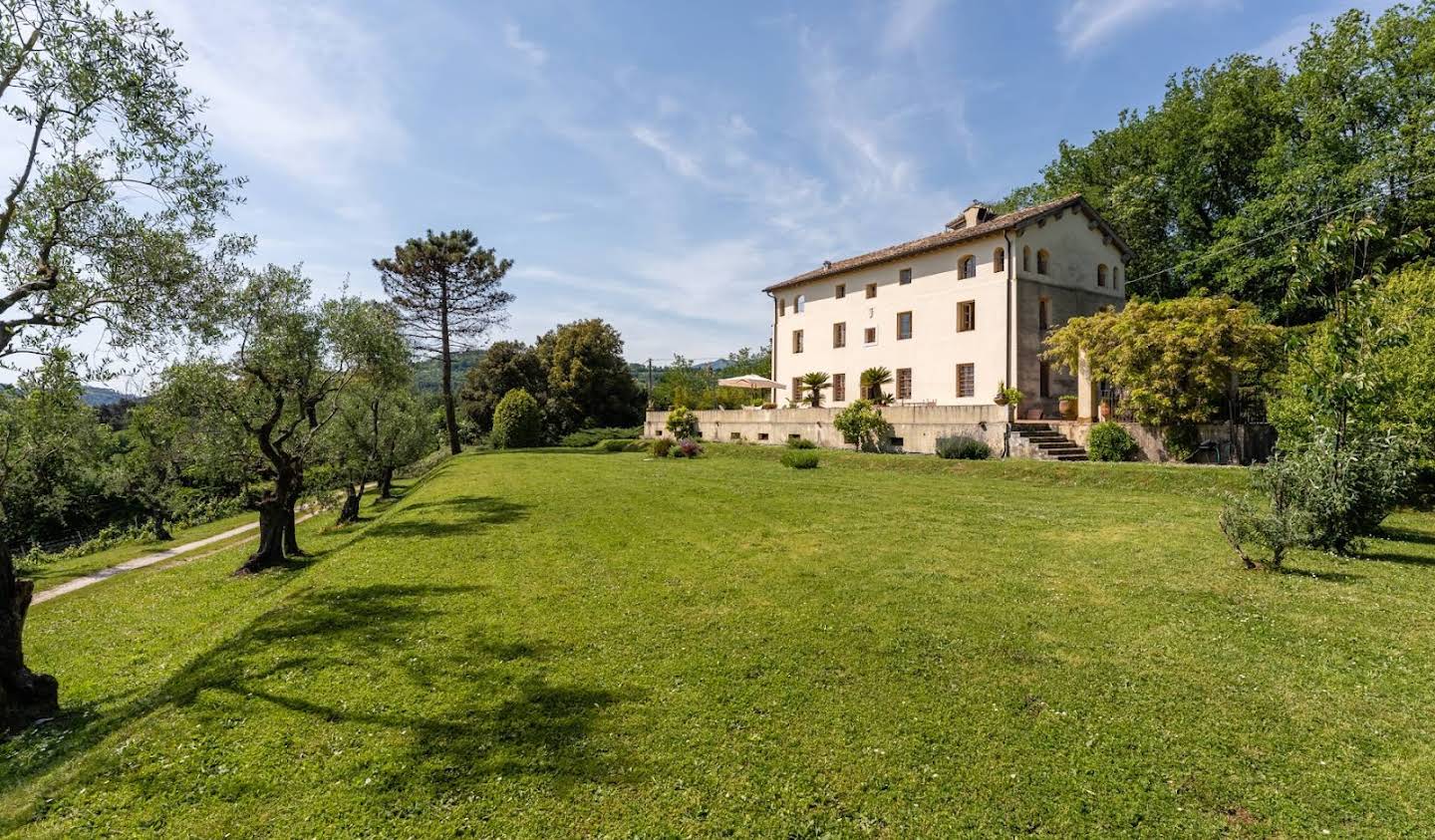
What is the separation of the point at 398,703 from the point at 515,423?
32345mm

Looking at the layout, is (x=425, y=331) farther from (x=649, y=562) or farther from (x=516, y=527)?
(x=649, y=562)

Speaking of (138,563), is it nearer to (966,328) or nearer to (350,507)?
(350,507)

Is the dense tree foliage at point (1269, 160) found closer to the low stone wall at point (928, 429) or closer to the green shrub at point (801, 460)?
the low stone wall at point (928, 429)

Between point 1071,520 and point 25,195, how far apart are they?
1621 centimetres

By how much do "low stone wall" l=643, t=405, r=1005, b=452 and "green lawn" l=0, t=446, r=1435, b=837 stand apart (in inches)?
491

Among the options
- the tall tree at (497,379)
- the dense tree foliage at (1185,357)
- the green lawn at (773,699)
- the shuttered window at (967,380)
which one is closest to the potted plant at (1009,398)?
the shuttered window at (967,380)

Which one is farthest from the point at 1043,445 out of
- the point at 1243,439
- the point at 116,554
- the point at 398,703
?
the point at 116,554

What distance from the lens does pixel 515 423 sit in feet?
117

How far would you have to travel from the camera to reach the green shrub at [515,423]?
3575cm

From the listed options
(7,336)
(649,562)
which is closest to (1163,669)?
(649,562)

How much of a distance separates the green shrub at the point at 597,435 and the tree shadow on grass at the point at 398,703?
3141cm

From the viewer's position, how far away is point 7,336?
642cm

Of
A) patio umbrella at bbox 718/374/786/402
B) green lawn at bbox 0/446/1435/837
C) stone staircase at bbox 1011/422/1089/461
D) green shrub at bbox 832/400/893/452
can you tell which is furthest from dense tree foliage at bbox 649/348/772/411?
green lawn at bbox 0/446/1435/837

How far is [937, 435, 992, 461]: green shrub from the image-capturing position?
2094 centimetres
